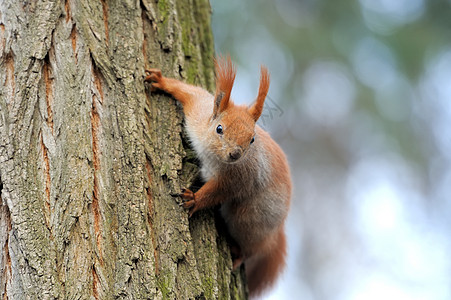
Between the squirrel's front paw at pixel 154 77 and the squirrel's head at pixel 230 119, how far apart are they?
1.33ft

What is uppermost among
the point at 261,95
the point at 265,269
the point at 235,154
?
the point at 261,95

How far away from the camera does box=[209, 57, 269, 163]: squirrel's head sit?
125 inches

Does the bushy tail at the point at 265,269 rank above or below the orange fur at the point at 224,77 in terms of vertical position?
below

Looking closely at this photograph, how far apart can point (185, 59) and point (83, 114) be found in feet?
3.29

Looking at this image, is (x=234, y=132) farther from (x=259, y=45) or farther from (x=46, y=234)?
(x=259, y=45)

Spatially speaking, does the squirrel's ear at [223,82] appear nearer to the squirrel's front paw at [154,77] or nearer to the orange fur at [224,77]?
the orange fur at [224,77]

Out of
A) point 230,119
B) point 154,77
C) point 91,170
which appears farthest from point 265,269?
point 91,170

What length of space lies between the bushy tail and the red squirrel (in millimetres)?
361

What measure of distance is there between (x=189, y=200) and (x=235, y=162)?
20.2 inches

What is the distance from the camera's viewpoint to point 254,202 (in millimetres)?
3594

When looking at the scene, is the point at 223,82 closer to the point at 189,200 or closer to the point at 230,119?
the point at 230,119

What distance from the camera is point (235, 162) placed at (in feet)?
10.5

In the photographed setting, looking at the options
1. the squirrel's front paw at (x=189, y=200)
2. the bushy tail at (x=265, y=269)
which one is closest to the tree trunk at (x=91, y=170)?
the squirrel's front paw at (x=189, y=200)

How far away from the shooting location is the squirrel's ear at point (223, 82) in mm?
3180
